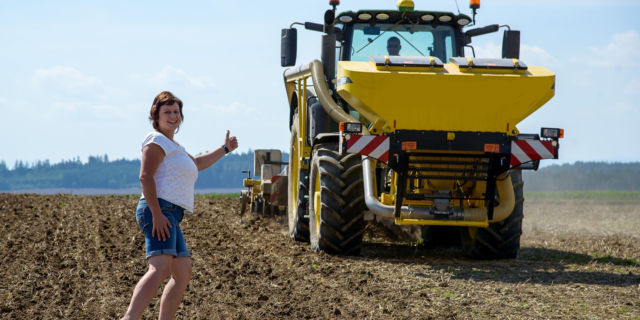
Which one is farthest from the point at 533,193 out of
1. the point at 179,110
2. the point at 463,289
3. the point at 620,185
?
the point at 179,110

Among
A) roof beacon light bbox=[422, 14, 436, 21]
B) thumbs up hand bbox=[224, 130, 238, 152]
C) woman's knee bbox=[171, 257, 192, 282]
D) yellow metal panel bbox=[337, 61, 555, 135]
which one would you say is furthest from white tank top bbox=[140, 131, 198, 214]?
roof beacon light bbox=[422, 14, 436, 21]

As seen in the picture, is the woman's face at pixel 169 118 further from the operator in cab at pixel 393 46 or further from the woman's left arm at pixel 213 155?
the operator in cab at pixel 393 46

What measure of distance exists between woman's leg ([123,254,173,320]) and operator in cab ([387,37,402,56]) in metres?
5.30

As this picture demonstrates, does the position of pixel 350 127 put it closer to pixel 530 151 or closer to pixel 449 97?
pixel 449 97

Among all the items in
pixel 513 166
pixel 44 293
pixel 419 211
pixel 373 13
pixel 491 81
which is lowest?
pixel 44 293

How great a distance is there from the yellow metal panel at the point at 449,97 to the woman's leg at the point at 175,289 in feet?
11.0

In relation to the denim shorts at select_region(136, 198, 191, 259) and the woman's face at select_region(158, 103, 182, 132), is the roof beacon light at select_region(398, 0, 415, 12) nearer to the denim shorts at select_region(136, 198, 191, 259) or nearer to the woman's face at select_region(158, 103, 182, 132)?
the woman's face at select_region(158, 103, 182, 132)

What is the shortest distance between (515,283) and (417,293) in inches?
46.1

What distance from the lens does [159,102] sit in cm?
454

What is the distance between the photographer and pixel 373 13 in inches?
355

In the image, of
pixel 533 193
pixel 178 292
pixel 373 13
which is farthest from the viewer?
pixel 533 193

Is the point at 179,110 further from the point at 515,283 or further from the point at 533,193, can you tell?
the point at 533,193

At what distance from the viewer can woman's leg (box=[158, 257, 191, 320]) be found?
440 cm

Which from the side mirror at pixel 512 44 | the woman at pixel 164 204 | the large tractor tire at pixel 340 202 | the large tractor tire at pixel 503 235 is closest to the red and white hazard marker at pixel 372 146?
the large tractor tire at pixel 340 202
